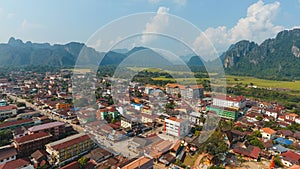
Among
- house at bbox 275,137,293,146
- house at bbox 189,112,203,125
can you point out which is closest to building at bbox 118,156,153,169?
house at bbox 189,112,203,125

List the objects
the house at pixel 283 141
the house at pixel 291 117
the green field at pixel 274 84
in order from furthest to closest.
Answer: the green field at pixel 274 84, the house at pixel 291 117, the house at pixel 283 141

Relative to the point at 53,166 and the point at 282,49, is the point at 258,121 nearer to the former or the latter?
the point at 53,166

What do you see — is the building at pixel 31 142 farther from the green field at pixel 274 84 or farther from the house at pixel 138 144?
the green field at pixel 274 84

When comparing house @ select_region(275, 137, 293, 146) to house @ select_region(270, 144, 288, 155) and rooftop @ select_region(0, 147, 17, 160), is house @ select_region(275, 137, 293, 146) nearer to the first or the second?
house @ select_region(270, 144, 288, 155)

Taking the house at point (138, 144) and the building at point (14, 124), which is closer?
the house at point (138, 144)

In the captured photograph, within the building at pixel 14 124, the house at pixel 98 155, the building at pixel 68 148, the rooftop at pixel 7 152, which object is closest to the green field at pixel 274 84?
the house at pixel 98 155

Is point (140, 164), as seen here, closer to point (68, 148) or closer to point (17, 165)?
point (68, 148)

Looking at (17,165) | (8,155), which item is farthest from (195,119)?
(8,155)
